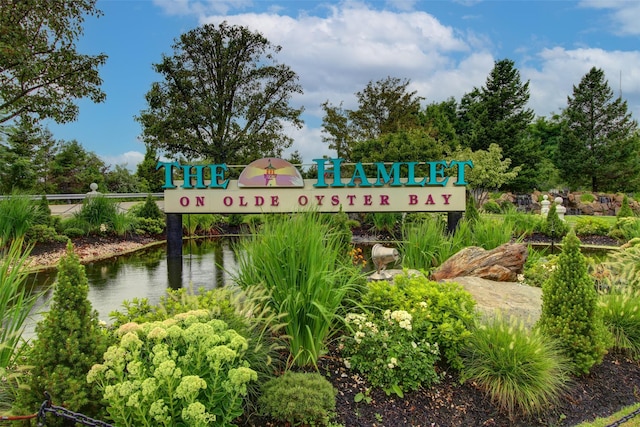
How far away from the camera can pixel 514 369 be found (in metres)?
3.83

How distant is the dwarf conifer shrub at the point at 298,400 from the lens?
3.08 meters

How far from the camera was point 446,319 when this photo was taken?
13.5 ft

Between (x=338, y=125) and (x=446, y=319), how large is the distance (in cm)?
3111

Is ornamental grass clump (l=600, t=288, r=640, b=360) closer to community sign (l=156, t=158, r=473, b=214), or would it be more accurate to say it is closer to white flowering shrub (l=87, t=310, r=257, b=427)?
white flowering shrub (l=87, t=310, r=257, b=427)

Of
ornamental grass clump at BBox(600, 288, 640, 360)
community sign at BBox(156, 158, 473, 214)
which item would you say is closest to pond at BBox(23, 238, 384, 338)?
community sign at BBox(156, 158, 473, 214)

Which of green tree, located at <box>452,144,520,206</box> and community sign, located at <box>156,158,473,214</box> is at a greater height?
green tree, located at <box>452,144,520,206</box>

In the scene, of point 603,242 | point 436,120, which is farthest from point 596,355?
point 436,120

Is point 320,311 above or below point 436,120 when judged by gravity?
below

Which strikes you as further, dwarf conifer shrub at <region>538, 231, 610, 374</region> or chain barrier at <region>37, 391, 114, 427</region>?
dwarf conifer shrub at <region>538, 231, 610, 374</region>

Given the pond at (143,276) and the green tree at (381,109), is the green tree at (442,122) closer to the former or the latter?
the green tree at (381,109)

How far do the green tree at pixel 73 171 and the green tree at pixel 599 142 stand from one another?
36.5 metres

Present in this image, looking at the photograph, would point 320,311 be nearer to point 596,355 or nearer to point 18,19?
point 596,355

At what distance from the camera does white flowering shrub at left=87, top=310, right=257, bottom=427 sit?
2451mm

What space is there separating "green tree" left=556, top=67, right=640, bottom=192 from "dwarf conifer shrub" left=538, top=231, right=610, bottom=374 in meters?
39.9
